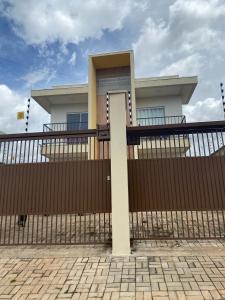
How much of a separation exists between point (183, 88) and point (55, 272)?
11.5 m

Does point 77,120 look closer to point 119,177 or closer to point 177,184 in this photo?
point 119,177

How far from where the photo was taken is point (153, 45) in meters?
10.0

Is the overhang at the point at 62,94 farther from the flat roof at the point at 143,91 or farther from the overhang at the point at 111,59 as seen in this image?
the overhang at the point at 111,59

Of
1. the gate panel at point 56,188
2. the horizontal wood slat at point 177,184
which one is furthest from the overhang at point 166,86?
the gate panel at point 56,188

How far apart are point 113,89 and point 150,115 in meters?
2.73

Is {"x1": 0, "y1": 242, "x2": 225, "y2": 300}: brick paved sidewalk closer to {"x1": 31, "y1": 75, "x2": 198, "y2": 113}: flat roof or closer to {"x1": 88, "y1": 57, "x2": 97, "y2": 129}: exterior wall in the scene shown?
{"x1": 88, "y1": 57, "x2": 97, "y2": 129}: exterior wall

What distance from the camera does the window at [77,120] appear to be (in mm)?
13459

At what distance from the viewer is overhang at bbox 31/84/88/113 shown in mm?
12875

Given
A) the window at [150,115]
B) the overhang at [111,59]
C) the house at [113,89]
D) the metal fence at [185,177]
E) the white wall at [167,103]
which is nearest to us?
the metal fence at [185,177]

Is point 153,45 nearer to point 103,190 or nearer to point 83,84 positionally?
point 83,84

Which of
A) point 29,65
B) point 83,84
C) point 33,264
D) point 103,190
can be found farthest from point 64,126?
point 33,264

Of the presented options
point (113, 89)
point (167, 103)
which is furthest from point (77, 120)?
point (167, 103)

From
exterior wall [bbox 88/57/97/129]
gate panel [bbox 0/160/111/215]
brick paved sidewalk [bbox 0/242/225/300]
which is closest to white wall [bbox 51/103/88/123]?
exterior wall [bbox 88/57/97/129]

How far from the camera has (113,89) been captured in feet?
43.6
